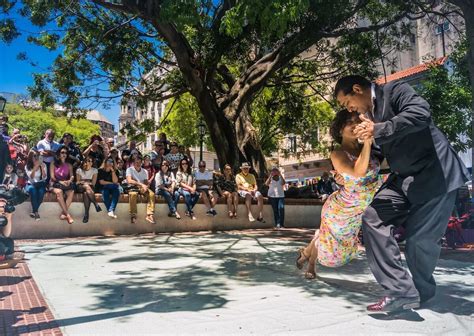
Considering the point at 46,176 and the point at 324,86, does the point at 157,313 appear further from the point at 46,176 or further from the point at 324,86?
the point at 324,86

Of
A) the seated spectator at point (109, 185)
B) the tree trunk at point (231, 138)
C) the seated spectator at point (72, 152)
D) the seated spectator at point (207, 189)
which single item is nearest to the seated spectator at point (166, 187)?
the seated spectator at point (207, 189)

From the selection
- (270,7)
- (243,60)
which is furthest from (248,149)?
(270,7)

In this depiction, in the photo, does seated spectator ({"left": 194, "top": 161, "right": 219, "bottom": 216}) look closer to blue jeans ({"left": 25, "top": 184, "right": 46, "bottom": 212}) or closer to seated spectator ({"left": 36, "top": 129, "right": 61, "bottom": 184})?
seated spectator ({"left": 36, "top": 129, "right": 61, "bottom": 184})

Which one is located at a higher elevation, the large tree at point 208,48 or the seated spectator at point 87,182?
the large tree at point 208,48

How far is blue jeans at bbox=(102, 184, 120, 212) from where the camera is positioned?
10.8 metres

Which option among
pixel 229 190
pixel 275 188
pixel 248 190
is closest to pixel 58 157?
pixel 229 190

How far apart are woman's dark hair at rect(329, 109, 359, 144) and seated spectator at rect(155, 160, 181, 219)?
7.63 meters

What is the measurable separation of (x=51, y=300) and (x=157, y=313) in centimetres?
124

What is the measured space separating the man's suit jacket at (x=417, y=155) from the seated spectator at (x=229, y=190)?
8.87 metres

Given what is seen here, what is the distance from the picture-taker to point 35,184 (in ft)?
32.5

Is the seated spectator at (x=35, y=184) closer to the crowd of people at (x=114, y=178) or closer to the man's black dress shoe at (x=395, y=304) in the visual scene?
the crowd of people at (x=114, y=178)

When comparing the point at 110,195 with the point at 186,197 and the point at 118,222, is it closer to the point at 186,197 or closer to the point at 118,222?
the point at 118,222

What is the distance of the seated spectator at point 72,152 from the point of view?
11.2m

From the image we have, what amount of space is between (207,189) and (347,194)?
26.9 feet
